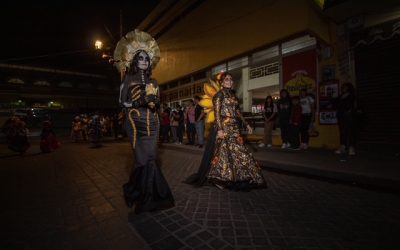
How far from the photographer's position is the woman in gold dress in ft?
14.4

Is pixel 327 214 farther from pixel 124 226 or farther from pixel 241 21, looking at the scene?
pixel 241 21

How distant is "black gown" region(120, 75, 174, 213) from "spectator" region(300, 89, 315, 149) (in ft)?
20.8

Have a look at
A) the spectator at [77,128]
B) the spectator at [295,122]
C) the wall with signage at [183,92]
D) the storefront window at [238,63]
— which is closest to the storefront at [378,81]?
the spectator at [295,122]

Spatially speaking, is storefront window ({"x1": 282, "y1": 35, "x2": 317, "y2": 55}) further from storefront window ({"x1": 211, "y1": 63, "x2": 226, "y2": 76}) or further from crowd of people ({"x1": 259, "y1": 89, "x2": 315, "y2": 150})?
storefront window ({"x1": 211, "y1": 63, "x2": 226, "y2": 76})

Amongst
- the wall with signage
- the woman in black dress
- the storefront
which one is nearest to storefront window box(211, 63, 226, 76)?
the wall with signage

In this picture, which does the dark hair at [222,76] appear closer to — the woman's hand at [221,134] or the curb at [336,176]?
the woman's hand at [221,134]

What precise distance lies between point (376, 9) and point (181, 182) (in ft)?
24.7

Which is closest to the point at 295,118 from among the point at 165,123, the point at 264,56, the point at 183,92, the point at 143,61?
the point at 264,56

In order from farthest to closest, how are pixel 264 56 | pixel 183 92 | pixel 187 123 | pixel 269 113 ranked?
pixel 183 92 → pixel 187 123 → pixel 264 56 → pixel 269 113

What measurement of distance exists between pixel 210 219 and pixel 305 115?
6434mm

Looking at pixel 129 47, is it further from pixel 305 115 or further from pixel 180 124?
pixel 180 124

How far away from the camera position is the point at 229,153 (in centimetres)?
449

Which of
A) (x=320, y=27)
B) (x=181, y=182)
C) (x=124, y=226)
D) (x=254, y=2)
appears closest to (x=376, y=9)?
(x=320, y=27)

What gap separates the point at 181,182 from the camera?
5.13m
